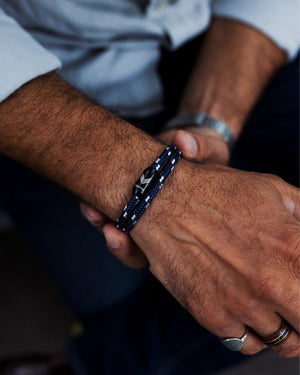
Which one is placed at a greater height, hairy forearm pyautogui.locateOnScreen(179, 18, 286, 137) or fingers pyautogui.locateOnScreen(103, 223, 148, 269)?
hairy forearm pyautogui.locateOnScreen(179, 18, 286, 137)

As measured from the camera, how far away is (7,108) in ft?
2.17

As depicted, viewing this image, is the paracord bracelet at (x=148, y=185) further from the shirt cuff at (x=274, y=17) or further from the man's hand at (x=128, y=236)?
the shirt cuff at (x=274, y=17)

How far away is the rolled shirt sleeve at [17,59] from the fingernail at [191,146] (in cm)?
24

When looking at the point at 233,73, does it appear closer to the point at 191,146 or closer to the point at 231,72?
the point at 231,72

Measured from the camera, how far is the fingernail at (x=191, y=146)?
739 millimetres

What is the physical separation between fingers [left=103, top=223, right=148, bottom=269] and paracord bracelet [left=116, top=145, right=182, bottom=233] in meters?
0.05

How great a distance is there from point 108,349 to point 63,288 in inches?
6.3

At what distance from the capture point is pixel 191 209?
2.12 ft

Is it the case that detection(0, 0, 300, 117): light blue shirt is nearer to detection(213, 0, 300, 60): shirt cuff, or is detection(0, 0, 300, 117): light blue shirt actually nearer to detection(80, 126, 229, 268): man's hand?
detection(213, 0, 300, 60): shirt cuff

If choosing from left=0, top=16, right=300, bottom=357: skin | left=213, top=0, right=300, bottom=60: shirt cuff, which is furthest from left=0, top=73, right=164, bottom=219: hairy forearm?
left=213, top=0, right=300, bottom=60: shirt cuff

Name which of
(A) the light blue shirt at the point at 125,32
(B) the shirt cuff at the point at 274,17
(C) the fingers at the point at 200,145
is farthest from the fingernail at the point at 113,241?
(B) the shirt cuff at the point at 274,17

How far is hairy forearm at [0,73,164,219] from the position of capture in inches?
25.7

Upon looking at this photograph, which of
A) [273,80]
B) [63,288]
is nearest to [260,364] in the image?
[63,288]

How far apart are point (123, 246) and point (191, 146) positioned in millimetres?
199
